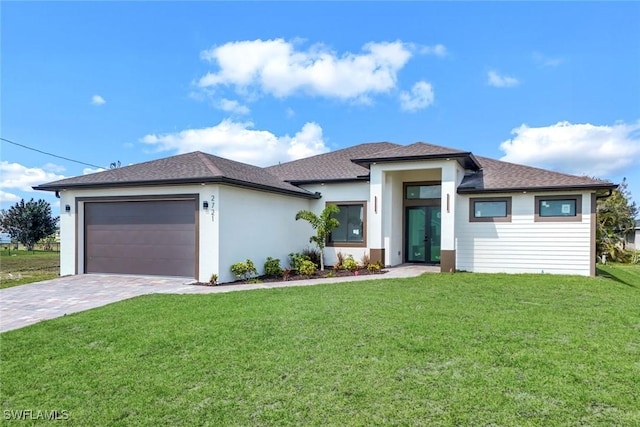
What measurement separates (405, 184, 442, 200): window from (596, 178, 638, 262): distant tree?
12.0 m

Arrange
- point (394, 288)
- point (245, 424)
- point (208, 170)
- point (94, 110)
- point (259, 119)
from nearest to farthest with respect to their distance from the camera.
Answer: point (245, 424) < point (394, 288) < point (208, 170) < point (94, 110) < point (259, 119)

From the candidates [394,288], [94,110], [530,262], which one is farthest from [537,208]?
[94,110]

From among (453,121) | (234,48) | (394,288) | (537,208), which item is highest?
(234,48)

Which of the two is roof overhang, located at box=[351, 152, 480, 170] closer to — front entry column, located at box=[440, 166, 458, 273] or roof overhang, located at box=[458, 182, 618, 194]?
front entry column, located at box=[440, 166, 458, 273]

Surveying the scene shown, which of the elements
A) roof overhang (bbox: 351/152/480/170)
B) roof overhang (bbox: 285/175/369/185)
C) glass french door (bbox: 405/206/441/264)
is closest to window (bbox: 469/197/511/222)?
roof overhang (bbox: 351/152/480/170)

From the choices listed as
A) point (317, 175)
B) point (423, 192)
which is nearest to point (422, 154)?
point (423, 192)

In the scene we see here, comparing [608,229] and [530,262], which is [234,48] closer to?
[530,262]

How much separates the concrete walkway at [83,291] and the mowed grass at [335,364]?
1052 millimetres

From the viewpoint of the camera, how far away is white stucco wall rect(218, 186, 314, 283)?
10.9 meters

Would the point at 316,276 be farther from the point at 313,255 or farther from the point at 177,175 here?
the point at 177,175

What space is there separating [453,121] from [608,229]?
11.4 metres

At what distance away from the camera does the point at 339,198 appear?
1462 cm

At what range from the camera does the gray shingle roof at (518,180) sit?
1147 cm

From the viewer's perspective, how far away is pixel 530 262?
12.1m
